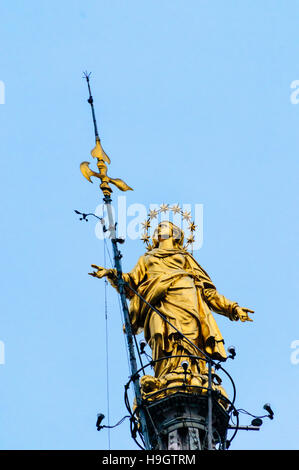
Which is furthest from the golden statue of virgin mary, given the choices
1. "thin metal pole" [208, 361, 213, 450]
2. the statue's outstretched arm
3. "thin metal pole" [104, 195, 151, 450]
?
"thin metal pole" [208, 361, 213, 450]

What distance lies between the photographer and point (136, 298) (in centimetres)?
3822

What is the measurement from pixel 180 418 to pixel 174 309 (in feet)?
14.8

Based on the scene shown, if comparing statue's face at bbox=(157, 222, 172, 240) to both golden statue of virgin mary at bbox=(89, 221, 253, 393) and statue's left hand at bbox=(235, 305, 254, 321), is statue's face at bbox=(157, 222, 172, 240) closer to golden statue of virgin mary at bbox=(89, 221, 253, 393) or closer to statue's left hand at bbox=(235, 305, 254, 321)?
golden statue of virgin mary at bbox=(89, 221, 253, 393)

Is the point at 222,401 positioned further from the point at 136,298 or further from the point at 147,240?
the point at 147,240

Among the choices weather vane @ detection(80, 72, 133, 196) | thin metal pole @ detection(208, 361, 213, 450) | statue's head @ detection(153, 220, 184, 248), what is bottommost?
thin metal pole @ detection(208, 361, 213, 450)

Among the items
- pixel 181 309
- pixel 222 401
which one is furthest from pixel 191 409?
pixel 181 309

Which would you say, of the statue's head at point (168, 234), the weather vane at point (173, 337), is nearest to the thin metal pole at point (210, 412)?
the weather vane at point (173, 337)

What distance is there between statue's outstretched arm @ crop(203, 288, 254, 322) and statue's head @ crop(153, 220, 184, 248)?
2.55 meters

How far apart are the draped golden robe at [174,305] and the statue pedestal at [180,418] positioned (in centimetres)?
141

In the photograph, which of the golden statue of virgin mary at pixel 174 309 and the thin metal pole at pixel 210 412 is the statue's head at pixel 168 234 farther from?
the thin metal pole at pixel 210 412

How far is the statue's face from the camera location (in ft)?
134

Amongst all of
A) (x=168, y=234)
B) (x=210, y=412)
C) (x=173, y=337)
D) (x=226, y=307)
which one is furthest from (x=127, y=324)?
(x=168, y=234)

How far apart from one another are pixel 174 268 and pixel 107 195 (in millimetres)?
3181

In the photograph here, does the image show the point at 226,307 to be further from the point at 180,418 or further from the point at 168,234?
the point at 180,418
